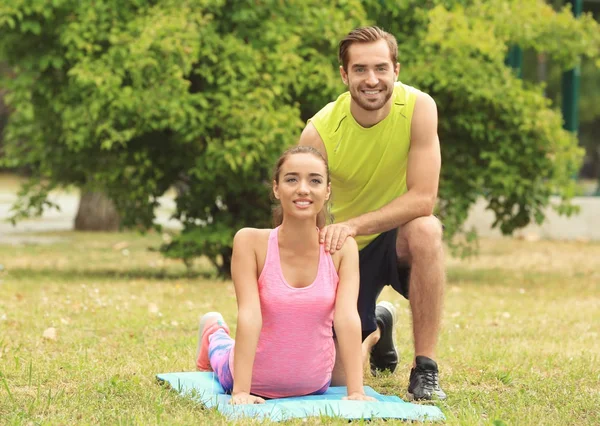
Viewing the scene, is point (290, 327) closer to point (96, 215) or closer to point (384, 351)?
point (384, 351)

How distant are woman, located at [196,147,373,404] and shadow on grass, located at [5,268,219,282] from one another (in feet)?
18.1

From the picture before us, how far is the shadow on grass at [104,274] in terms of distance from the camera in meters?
10.0

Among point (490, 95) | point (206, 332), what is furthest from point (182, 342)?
point (490, 95)

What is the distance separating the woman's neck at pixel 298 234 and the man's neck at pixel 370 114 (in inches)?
28.5

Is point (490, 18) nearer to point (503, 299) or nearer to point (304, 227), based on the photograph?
point (503, 299)

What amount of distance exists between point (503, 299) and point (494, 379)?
3.75 m

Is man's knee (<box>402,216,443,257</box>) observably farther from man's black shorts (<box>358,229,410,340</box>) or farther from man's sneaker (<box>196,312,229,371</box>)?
man's sneaker (<box>196,312,229,371</box>)

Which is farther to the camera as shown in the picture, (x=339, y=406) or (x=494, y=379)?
(x=494, y=379)

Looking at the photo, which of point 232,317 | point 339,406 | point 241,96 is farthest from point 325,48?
point 339,406

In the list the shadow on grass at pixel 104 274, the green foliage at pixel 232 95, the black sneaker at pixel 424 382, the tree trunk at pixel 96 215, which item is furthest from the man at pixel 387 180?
the tree trunk at pixel 96 215

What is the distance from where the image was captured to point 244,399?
4316 millimetres

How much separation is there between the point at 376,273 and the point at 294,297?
31.3 inches

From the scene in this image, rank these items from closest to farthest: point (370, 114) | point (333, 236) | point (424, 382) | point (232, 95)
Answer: point (333, 236)
point (424, 382)
point (370, 114)
point (232, 95)

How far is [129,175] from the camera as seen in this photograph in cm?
991
